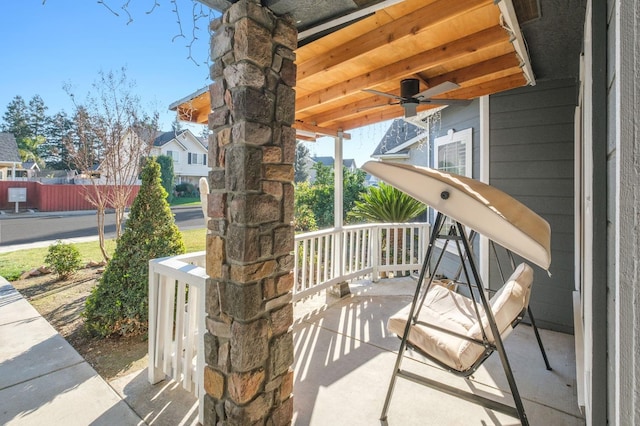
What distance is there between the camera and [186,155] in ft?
79.4

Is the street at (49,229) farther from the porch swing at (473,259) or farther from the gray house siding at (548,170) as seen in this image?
the gray house siding at (548,170)

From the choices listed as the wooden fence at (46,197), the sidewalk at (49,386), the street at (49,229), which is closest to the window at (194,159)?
the wooden fence at (46,197)

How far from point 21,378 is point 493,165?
486 centimetres

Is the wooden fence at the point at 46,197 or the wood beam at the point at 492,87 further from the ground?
the wood beam at the point at 492,87

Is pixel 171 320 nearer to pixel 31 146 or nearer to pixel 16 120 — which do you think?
pixel 31 146

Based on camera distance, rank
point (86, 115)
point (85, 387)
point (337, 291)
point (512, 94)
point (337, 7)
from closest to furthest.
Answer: point (337, 7)
point (85, 387)
point (512, 94)
point (337, 291)
point (86, 115)

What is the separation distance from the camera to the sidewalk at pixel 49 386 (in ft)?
6.56

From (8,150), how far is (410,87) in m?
23.6

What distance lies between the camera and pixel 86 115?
18.4 ft

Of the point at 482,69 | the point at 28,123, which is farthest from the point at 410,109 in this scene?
the point at 28,123

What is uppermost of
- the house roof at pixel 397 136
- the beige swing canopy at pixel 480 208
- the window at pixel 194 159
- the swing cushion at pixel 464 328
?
the window at pixel 194 159

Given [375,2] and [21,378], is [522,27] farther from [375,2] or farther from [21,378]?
[21,378]

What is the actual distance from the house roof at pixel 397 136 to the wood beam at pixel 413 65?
244 inches

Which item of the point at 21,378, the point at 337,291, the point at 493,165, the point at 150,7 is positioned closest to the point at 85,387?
the point at 21,378
